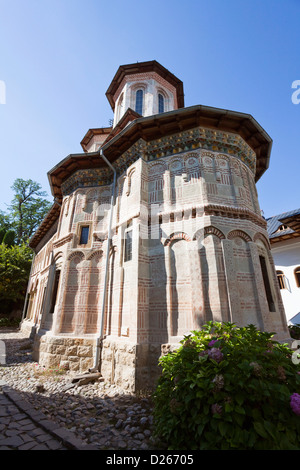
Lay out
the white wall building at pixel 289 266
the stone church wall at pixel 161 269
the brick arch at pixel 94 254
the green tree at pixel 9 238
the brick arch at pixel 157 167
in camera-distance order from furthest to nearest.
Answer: the green tree at pixel 9 238 < the white wall building at pixel 289 266 < the brick arch at pixel 94 254 < the brick arch at pixel 157 167 < the stone church wall at pixel 161 269

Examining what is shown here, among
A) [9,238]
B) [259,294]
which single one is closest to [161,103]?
[259,294]

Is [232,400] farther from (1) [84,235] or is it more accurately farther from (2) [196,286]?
(1) [84,235]

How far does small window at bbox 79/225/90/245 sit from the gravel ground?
4.31 meters

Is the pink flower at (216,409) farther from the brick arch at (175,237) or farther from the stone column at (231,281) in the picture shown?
the brick arch at (175,237)

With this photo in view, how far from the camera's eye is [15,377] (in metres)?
6.30

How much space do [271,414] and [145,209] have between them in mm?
5655

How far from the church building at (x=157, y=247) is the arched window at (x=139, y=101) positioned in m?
5.61

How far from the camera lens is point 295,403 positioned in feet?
8.04

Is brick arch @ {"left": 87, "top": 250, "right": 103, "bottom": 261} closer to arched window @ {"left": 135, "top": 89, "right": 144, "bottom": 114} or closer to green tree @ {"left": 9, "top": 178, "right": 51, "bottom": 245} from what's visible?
arched window @ {"left": 135, "top": 89, "right": 144, "bottom": 114}

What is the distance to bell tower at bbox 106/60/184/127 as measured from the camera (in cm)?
1288

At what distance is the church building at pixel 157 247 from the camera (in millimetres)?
5824

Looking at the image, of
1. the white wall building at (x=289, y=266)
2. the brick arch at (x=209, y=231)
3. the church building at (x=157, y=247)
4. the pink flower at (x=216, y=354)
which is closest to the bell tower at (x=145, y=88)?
the church building at (x=157, y=247)

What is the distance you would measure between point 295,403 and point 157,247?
185 inches
